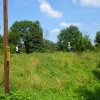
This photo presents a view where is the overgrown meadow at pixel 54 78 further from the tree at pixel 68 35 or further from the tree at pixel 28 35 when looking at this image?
the tree at pixel 68 35

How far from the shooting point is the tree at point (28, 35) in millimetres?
66688

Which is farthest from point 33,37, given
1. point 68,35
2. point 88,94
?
point 88,94

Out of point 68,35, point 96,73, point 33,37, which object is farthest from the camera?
point 68,35

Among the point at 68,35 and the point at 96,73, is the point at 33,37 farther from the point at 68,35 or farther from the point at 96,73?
the point at 96,73

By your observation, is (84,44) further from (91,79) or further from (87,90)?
(87,90)

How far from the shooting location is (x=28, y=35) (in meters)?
71.4

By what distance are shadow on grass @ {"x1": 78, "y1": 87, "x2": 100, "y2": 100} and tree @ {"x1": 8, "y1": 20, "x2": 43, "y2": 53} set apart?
174 ft

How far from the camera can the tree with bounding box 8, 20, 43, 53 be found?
6669 cm

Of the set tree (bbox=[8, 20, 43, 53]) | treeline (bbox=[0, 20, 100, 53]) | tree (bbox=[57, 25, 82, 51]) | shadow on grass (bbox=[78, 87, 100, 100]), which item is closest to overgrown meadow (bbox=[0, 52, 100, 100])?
shadow on grass (bbox=[78, 87, 100, 100])

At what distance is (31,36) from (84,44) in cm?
3803

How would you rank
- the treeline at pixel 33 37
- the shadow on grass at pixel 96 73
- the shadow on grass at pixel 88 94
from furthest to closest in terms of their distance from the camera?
the treeline at pixel 33 37
the shadow on grass at pixel 96 73
the shadow on grass at pixel 88 94

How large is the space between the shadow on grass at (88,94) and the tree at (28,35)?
5307 cm

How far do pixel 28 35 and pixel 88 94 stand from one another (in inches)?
2404

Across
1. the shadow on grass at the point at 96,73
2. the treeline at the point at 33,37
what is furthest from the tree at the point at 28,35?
the shadow on grass at the point at 96,73
